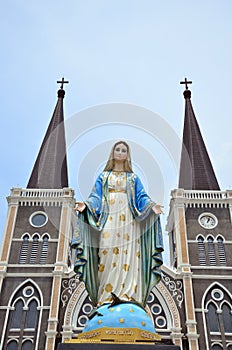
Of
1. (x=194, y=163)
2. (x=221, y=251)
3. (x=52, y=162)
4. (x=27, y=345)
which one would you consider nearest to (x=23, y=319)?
(x=27, y=345)

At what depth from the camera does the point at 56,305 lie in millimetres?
18828

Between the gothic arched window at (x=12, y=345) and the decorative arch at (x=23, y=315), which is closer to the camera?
the gothic arched window at (x=12, y=345)

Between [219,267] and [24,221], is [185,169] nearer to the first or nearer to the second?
[219,267]

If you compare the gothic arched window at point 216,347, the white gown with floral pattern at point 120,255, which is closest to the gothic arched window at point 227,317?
the gothic arched window at point 216,347

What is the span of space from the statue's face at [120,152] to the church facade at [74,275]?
1266 centimetres

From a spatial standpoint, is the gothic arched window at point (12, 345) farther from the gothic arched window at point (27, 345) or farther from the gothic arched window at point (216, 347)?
the gothic arched window at point (216, 347)

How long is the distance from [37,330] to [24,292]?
205 centimetres

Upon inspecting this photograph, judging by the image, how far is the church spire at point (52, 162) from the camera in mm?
25047

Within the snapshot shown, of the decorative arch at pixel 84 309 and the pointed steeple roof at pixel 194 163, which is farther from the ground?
the pointed steeple roof at pixel 194 163

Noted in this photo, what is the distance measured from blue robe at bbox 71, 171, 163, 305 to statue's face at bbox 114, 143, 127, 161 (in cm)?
45

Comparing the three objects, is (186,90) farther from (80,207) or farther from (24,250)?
(80,207)

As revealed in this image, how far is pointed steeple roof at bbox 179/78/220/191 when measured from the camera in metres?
25.3

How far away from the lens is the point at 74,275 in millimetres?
20188

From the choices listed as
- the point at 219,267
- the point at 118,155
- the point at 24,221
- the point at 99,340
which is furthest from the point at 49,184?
the point at 99,340
